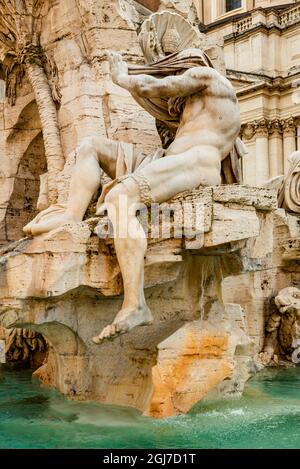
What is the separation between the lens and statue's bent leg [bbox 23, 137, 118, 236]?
217 inches

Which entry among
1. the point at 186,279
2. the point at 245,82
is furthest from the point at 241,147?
the point at 245,82

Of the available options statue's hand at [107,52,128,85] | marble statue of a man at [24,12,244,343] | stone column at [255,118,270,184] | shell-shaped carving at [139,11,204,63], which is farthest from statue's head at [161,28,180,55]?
stone column at [255,118,270,184]

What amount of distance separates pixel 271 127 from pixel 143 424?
24.2m

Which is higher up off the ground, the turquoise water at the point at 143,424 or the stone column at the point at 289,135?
the stone column at the point at 289,135

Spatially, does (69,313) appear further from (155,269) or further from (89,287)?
(155,269)

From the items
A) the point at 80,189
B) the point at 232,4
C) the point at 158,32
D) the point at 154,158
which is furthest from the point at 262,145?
the point at 80,189

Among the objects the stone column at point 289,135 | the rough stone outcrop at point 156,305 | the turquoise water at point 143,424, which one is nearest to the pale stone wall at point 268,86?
the stone column at point 289,135

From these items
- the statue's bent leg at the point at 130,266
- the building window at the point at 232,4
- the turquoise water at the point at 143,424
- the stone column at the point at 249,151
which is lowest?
the turquoise water at the point at 143,424

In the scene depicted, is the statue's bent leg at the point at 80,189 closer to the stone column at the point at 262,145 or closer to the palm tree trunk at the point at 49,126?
the palm tree trunk at the point at 49,126

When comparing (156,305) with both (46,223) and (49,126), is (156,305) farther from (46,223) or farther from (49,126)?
(49,126)

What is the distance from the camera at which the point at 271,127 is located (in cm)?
2784

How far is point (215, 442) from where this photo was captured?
183 inches

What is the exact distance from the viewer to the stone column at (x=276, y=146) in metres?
27.7

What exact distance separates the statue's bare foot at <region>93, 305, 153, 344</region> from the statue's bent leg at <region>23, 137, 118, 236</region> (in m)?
1.07
